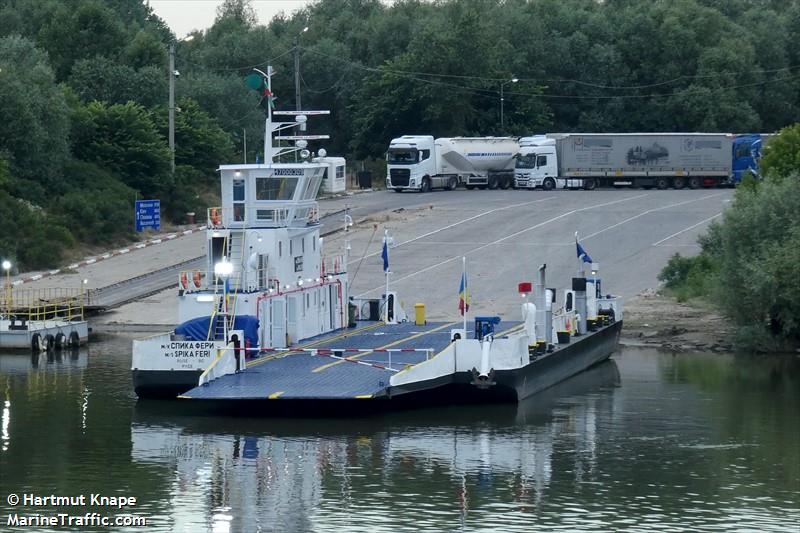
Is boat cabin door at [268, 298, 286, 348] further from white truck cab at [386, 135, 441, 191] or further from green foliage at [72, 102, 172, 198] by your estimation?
white truck cab at [386, 135, 441, 191]

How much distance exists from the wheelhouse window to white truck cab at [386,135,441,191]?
46819 mm

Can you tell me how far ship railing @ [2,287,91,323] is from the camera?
170 feet

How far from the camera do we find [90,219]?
228 ft

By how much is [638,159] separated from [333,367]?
181ft

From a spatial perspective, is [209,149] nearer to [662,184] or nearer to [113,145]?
[113,145]

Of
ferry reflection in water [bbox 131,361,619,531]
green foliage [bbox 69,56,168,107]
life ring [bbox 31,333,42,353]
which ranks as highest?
green foliage [bbox 69,56,168,107]

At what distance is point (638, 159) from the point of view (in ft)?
300

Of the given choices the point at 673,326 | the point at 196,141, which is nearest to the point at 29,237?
the point at 196,141

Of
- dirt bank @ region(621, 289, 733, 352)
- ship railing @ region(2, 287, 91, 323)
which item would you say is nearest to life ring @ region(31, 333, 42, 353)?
ship railing @ region(2, 287, 91, 323)

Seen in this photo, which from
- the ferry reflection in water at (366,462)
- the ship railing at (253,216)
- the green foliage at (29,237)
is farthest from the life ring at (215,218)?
the green foliage at (29,237)

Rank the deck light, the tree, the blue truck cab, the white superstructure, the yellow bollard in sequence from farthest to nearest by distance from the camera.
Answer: the tree
the blue truck cab
the yellow bollard
the deck light
the white superstructure

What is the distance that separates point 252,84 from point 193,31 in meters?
110

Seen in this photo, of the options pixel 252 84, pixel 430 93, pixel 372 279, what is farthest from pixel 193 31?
pixel 252 84

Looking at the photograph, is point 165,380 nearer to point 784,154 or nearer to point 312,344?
point 312,344
